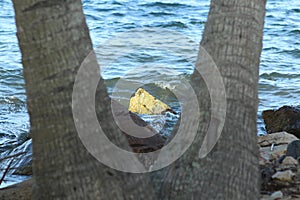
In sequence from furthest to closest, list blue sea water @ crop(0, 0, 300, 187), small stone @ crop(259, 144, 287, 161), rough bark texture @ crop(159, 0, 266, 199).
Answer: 1. blue sea water @ crop(0, 0, 300, 187)
2. small stone @ crop(259, 144, 287, 161)
3. rough bark texture @ crop(159, 0, 266, 199)

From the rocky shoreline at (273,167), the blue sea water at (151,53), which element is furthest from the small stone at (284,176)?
the blue sea water at (151,53)

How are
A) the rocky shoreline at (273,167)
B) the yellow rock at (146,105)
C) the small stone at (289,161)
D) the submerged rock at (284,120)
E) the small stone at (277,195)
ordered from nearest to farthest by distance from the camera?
the small stone at (277,195) → the rocky shoreline at (273,167) → the small stone at (289,161) → the submerged rock at (284,120) → the yellow rock at (146,105)

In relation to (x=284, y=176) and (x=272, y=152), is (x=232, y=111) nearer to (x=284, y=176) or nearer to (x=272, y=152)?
(x=284, y=176)

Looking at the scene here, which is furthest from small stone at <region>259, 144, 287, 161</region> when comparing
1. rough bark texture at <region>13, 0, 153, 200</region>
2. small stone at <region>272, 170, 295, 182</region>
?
rough bark texture at <region>13, 0, 153, 200</region>

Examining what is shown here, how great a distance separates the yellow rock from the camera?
10.0 meters

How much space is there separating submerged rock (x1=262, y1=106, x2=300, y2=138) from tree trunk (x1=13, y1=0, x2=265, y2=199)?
4.36m

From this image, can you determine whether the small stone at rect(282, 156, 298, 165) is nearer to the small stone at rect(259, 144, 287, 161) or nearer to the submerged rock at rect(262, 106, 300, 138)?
the small stone at rect(259, 144, 287, 161)

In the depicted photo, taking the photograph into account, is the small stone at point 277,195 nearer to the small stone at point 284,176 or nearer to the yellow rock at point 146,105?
the small stone at point 284,176

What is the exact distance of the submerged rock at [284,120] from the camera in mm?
7914

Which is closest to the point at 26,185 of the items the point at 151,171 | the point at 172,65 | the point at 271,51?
the point at 151,171

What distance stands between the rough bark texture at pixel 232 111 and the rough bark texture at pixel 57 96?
455 mm

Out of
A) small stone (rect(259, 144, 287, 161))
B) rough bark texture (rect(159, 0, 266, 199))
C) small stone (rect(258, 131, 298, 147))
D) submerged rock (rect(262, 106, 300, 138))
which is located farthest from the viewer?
submerged rock (rect(262, 106, 300, 138))

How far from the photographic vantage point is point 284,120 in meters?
8.22

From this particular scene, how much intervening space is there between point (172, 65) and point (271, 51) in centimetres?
313
